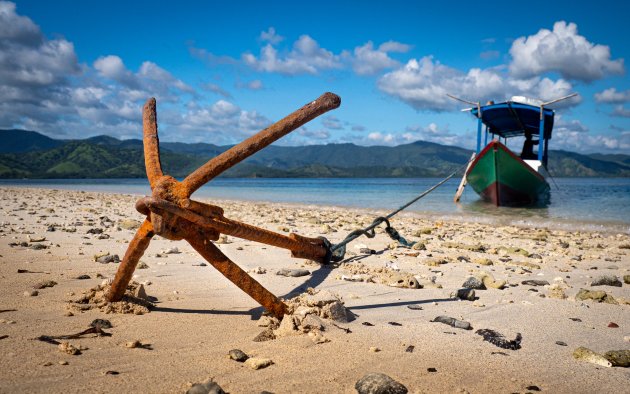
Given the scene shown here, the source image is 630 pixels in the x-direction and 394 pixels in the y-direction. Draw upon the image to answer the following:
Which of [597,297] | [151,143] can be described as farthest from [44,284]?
[597,297]

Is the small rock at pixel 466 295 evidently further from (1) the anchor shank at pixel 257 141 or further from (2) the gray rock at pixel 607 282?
(1) the anchor shank at pixel 257 141

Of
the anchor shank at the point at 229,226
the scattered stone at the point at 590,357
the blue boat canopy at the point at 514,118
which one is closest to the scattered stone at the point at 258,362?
the anchor shank at the point at 229,226

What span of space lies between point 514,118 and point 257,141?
24.6 metres

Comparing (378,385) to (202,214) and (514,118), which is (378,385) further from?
(514,118)

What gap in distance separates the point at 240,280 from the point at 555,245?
7817 millimetres

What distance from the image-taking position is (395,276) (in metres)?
4.47

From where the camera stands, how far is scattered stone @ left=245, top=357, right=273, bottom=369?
2.14m

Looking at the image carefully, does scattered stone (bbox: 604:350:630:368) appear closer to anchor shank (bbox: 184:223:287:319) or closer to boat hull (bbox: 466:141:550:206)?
anchor shank (bbox: 184:223:287:319)

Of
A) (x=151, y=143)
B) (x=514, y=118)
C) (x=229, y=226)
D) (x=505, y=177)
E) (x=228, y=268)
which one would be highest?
(x=514, y=118)

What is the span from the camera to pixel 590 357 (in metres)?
2.48

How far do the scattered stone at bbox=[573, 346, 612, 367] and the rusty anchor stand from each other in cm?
195

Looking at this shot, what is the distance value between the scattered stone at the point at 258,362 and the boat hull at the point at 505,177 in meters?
20.2

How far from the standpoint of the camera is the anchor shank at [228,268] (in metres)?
2.52

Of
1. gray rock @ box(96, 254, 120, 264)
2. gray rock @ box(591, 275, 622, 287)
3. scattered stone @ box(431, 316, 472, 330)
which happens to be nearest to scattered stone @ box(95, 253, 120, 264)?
gray rock @ box(96, 254, 120, 264)
